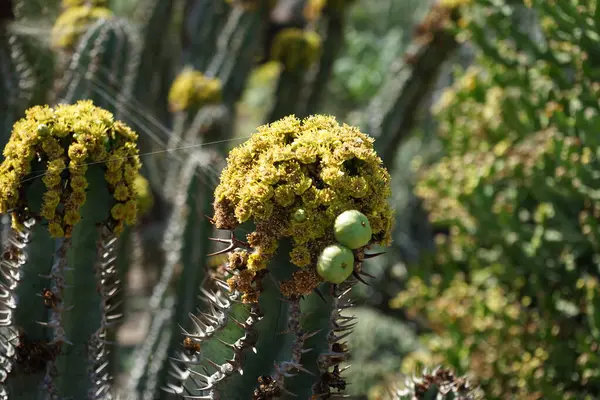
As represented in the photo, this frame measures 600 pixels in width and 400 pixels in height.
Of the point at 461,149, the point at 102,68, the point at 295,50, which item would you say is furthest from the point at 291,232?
the point at 295,50

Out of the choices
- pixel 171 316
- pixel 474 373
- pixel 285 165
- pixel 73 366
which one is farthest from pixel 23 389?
pixel 474 373

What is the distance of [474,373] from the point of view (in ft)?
13.4

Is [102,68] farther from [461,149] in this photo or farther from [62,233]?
[461,149]

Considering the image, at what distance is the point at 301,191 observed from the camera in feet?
6.33

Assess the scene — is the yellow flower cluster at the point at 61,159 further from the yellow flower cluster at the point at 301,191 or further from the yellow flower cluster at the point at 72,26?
the yellow flower cluster at the point at 72,26

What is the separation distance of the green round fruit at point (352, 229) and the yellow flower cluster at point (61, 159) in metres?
0.84

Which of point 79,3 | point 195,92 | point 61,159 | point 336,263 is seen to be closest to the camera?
point 336,263

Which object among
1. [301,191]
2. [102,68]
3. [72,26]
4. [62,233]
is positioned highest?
[72,26]

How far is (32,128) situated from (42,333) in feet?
2.31

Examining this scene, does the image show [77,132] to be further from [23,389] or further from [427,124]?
[427,124]

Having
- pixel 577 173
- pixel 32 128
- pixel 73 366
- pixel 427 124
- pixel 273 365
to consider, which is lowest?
pixel 273 365

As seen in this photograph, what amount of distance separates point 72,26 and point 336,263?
313 centimetres

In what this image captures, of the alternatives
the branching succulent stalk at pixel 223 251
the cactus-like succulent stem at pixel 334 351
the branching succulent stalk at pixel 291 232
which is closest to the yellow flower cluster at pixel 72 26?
the branching succulent stalk at pixel 223 251

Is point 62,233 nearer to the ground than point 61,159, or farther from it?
Result: nearer to the ground
